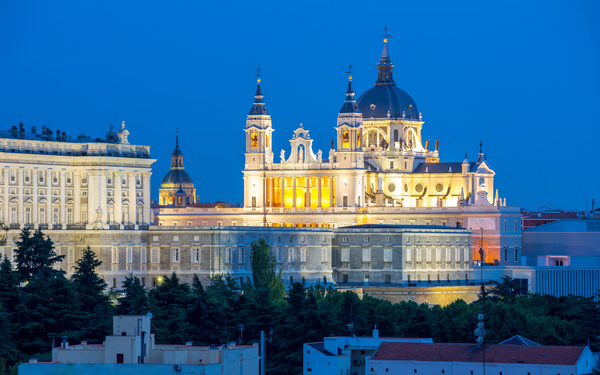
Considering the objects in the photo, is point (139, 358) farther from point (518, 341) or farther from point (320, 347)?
point (518, 341)

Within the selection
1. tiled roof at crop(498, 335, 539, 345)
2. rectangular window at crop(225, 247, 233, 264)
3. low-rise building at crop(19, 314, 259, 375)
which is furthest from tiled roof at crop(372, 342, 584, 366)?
rectangular window at crop(225, 247, 233, 264)

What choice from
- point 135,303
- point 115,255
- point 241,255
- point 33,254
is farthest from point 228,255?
point 135,303

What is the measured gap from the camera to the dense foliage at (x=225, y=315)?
12325 centimetres

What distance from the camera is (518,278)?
195m

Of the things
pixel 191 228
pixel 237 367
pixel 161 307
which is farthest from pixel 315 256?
pixel 237 367

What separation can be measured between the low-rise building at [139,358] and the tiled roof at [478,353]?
10040 millimetres

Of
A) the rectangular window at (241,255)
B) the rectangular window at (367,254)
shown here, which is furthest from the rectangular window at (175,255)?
the rectangular window at (367,254)

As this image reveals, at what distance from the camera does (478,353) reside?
108312 millimetres

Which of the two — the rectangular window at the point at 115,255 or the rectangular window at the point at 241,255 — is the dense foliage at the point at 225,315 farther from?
the rectangular window at the point at 241,255

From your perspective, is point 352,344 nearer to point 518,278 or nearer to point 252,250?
point 252,250

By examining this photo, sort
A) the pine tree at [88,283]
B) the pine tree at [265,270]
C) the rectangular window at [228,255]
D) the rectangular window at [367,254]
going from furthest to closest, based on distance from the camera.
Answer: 1. the rectangular window at [367,254]
2. the rectangular window at [228,255]
3. the pine tree at [265,270]
4. the pine tree at [88,283]

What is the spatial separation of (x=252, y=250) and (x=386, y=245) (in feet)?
62.2

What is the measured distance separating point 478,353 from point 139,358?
68.3 feet

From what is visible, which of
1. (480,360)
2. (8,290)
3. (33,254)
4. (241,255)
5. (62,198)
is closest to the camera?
(480,360)
